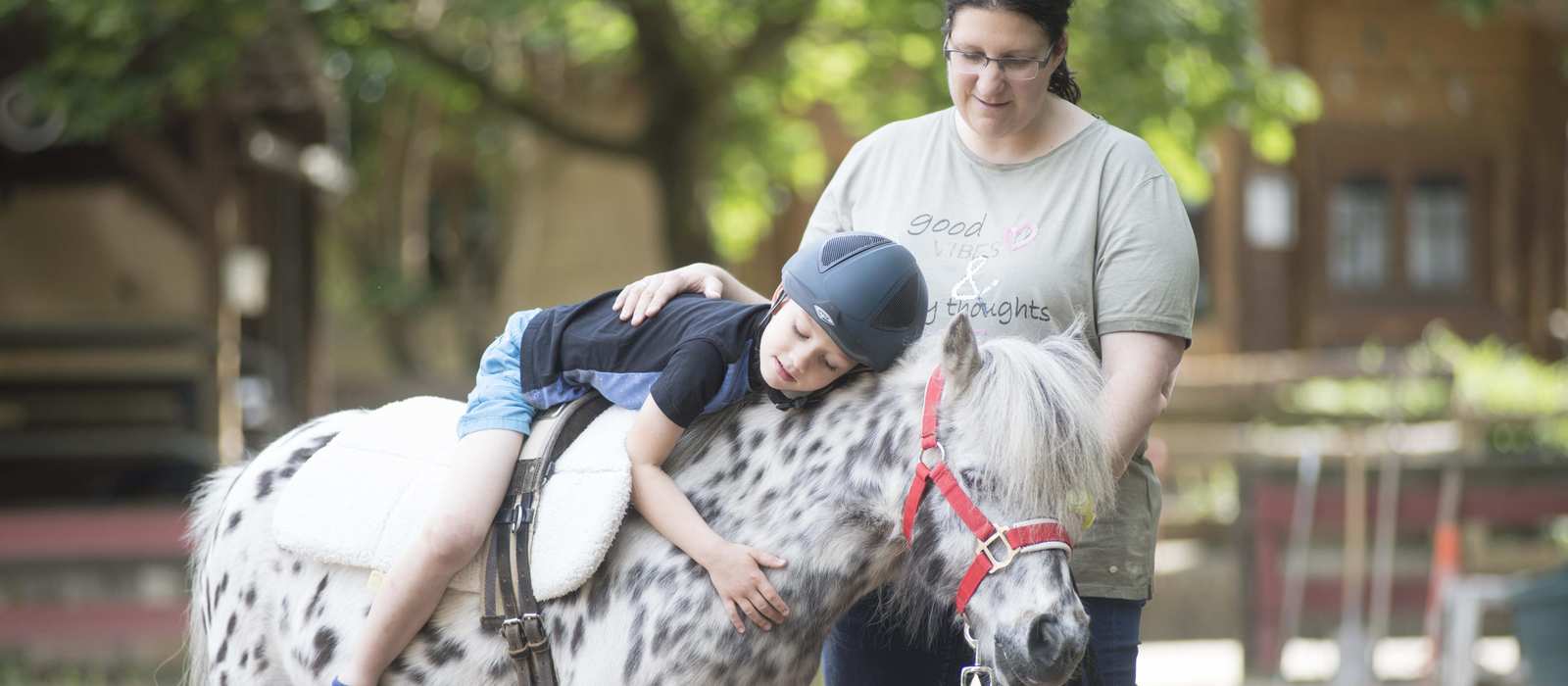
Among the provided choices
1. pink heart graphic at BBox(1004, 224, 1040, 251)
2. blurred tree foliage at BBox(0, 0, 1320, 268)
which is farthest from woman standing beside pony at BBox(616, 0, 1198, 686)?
blurred tree foliage at BBox(0, 0, 1320, 268)

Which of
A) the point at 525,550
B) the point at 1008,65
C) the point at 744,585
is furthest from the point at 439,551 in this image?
the point at 1008,65

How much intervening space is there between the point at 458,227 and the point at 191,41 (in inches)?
369

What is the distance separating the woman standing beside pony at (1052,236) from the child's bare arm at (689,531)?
0.77 ft

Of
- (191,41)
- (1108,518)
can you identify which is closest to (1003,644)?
(1108,518)

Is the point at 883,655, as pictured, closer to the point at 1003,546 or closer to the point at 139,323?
the point at 1003,546

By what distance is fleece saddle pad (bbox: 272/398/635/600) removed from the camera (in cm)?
273

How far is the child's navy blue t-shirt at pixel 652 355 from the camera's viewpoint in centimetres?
268

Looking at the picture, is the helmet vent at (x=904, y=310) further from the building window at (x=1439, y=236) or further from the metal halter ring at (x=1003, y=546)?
the building window at (x=1439, y=236)

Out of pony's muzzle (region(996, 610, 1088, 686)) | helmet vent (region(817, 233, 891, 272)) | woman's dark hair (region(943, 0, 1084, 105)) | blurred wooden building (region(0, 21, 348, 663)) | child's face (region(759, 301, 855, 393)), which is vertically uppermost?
woman's dark hair (region(943, 0, 1084, 105))

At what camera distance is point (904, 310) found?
2615mm

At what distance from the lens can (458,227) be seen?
62.0ft

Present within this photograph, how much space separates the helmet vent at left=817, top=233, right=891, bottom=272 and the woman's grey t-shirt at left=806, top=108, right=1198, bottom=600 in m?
0.26

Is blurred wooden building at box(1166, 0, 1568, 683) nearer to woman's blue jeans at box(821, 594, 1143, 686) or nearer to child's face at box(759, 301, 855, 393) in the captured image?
woman's blue jeans at box(821, 594, 1143, 686)

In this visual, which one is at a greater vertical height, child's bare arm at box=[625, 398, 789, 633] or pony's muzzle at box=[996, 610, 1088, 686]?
child's bare arm at box=[625, 398, 789, 633]
